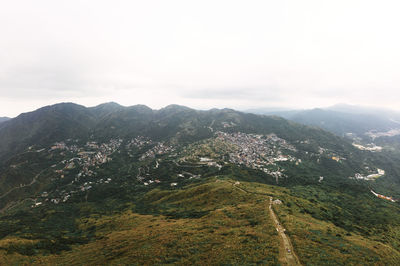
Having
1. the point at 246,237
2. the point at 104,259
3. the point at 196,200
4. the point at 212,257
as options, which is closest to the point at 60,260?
the point at 104,259

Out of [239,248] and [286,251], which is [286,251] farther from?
[239,248]

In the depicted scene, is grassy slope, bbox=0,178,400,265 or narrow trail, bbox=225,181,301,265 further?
grassy slope, bbox=0,178,400,265

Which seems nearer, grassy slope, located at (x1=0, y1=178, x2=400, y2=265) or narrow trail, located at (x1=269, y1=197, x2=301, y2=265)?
narrow trail, located at (x1=269, y1=197, x2=301, y2=265)

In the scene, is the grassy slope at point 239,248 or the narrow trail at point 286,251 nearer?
the narrow trail at point 286,251

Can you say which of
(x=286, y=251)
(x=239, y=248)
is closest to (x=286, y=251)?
(x=286, y=251)

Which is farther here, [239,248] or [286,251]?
[239,248]

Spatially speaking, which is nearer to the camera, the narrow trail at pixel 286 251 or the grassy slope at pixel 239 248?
the narrow trail at pixel 286 251

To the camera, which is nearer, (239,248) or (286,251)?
(286,251)

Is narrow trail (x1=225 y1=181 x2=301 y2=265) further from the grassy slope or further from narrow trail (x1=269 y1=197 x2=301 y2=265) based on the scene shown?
the grassy slope

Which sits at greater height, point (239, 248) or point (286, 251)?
point (239, 248)

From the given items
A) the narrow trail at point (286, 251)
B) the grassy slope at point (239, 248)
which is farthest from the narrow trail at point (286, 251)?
the grassy slope at point (239, 248)

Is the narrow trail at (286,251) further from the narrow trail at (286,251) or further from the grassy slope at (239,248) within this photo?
the grassy slope at (239,248)

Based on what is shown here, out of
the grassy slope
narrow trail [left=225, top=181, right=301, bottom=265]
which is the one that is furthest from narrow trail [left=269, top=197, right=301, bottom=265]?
the grassy slope
